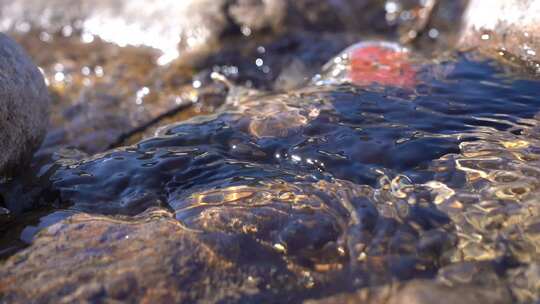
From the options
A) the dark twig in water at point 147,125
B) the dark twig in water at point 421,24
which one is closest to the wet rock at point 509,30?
the dark twig in water at point 421,24

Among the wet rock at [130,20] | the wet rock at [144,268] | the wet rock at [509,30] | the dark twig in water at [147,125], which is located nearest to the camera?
the wet rock at [144,268]

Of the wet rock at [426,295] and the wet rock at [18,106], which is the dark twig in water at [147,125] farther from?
the wet rock at [426,295]

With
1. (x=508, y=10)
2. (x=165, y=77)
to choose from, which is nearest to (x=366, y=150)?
(x=508, y=10)

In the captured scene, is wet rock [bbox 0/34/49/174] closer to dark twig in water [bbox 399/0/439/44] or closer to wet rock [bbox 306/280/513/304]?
wet rock [bbox 306/280/513/304]

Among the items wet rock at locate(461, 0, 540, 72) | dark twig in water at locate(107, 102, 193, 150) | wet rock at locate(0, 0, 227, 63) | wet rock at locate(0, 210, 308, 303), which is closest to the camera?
wet rock at locate(0, 210, 308, 303)

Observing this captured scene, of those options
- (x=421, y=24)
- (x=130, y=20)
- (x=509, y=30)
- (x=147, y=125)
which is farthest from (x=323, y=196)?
(x=130, y=20)

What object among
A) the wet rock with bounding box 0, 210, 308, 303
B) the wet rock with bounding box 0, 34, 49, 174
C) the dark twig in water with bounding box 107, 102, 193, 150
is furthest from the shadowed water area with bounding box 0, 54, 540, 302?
the dark twig in water with bounding box 107, 102, 193, 150

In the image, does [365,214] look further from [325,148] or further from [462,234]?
[325,148]
